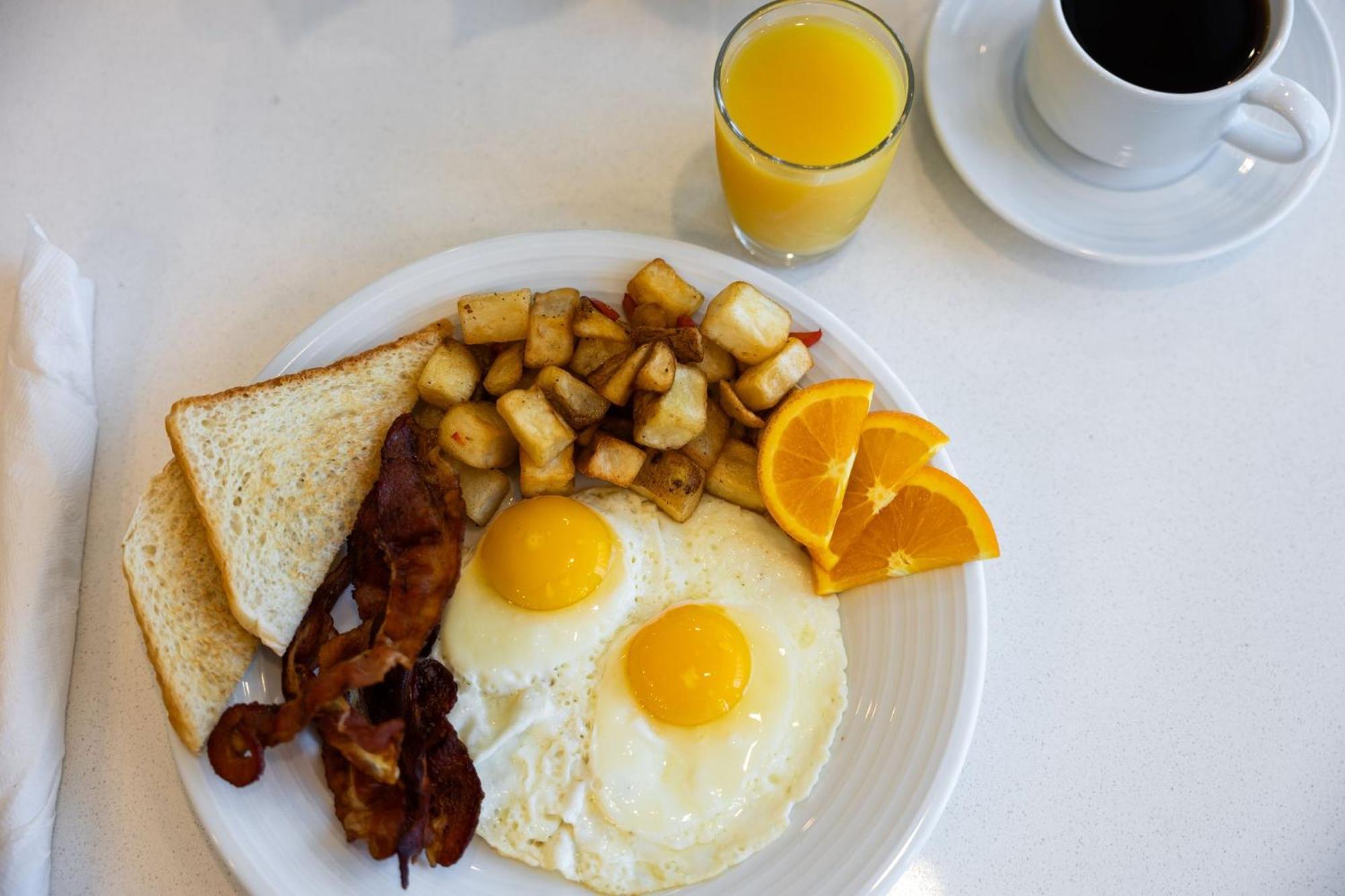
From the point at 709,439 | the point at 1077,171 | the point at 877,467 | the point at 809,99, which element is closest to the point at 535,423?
the point at 709,439

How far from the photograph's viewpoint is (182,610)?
5.09 feet

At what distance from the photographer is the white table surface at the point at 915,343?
1641mm

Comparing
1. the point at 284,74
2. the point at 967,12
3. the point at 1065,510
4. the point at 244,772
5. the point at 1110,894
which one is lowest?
the point at 1110,894

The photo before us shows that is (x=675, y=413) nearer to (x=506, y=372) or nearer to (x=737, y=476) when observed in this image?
(x=737, y=476)

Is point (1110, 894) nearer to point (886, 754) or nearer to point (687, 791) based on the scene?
point (886, 754)

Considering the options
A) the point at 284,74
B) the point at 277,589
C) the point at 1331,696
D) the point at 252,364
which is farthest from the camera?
the point at 284,74

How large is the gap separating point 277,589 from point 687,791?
28.0 inches

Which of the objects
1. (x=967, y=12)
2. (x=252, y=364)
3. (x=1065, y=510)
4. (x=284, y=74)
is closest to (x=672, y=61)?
(x=967, y=12)

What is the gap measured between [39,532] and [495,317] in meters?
0.82

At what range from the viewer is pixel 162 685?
150 cm

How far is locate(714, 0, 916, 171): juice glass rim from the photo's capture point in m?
1.54

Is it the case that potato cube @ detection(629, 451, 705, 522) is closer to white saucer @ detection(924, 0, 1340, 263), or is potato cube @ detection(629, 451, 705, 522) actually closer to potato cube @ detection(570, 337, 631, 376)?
potato cube @ detection(570, 337, 631, 376)

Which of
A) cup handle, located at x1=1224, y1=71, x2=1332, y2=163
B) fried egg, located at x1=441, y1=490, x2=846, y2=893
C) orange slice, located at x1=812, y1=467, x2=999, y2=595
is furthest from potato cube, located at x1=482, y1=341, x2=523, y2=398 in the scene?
cup handle, located at x1=1224, y1=71, x2=1332, y2=163

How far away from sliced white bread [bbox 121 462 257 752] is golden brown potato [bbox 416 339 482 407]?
41 centimetres
